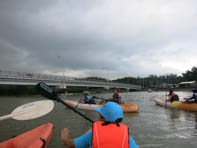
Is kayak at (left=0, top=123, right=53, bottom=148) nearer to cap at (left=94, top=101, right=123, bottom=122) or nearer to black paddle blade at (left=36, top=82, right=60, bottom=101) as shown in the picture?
black paddle blade at (left=36, top=82, right=60, bottom=101)

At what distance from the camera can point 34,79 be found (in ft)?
115

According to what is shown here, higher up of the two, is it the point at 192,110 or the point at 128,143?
the point at 128,143

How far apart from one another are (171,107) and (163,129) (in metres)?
8.55

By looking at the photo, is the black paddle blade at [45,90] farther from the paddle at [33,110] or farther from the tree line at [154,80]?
the tree line at [154,80]

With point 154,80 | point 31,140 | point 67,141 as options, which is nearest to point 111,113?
point 67,141

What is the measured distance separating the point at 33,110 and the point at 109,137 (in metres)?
4.42

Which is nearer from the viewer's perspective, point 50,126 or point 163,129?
point 50,126

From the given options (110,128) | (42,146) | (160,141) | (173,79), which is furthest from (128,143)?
(173,79)

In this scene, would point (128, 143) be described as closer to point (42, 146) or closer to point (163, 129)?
point (42, 146)

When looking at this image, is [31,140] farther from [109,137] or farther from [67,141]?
[109,137]

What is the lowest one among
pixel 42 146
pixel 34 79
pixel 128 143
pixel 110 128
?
pixel 42 146

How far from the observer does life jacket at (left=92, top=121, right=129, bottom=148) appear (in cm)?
209

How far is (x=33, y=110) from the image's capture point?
18.6ft

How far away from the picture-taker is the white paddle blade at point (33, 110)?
546 cm
